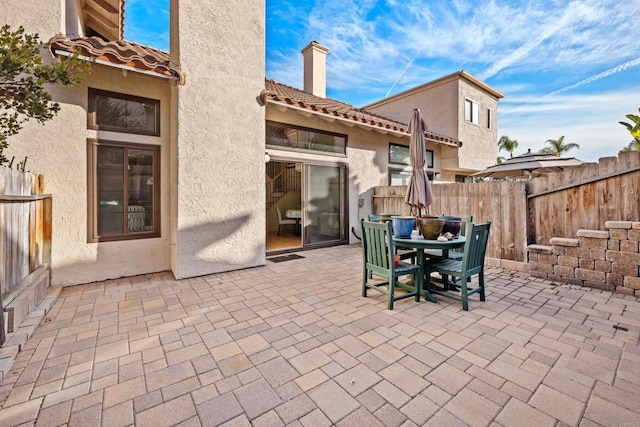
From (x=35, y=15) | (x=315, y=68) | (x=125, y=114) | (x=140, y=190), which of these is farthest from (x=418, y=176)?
(x=315, y=68)

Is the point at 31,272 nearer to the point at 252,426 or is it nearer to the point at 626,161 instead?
the point at 252,426

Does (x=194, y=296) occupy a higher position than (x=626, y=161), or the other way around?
(x=626, y=161)

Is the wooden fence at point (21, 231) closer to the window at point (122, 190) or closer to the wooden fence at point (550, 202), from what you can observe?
the window at point (122, 190)

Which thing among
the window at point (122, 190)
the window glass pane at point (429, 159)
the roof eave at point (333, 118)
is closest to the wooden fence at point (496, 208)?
the roof eave at point (333, 118)

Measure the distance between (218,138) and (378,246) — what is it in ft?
11.5

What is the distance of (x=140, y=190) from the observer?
5.01 meters

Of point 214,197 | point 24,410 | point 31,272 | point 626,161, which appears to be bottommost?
point 24,410

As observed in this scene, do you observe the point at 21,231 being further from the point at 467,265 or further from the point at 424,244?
the point at 467,265

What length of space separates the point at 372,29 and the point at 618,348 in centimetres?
988

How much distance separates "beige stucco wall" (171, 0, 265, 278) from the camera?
188 inches

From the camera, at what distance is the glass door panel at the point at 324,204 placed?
284 inches

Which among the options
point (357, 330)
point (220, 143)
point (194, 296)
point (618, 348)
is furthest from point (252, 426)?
point (220, 143)

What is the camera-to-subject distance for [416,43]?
392 inches

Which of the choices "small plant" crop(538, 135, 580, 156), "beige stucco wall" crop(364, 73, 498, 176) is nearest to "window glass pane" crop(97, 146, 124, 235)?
"beige stucco wall" crop(364, 73, 498, 176)
